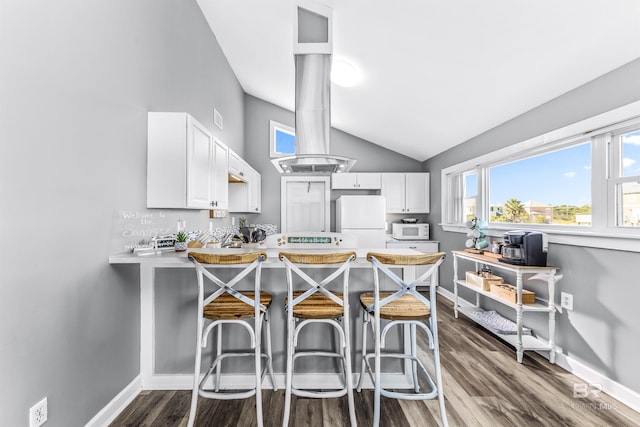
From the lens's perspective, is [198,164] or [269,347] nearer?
[269,347]

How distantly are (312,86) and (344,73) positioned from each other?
0.81 m

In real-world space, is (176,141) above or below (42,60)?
below

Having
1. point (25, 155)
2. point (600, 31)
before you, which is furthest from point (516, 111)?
point (25, 155)

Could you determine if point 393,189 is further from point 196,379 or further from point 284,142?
point 196,379

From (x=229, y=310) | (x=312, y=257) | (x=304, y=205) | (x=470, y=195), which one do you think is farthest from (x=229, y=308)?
Answer: (x=304, y=205)

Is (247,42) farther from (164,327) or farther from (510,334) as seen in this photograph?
(510,334)

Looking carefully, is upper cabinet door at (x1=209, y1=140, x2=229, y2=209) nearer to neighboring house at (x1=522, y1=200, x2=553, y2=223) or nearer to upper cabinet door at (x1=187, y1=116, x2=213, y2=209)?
upper cabinet door at (x1=187, y1=116, x2=213, y2=209)

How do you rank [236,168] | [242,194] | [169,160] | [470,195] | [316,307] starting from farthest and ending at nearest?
1. [242,194]
2. [470,195]
3. [236,168]
4. [169,160]
5. [316,307]

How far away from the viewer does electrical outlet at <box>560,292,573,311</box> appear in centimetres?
241

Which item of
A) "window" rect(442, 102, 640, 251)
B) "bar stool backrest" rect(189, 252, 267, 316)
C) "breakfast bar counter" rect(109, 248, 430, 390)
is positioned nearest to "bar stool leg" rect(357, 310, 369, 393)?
"breakfast bar counter" rect(109, 248, 430, 390)

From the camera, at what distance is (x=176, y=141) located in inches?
87.7

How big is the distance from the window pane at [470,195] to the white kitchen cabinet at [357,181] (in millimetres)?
1439

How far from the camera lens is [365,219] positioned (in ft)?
15.6

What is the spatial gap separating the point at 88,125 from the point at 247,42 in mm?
2629
